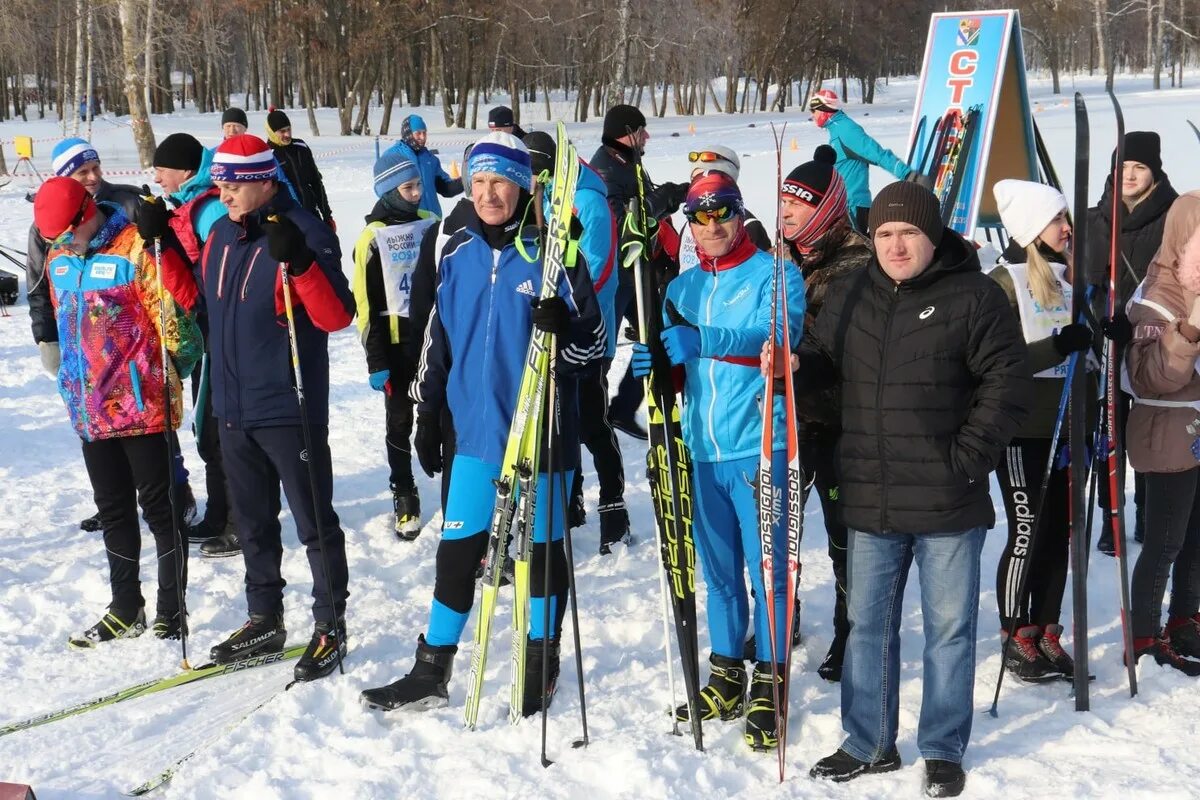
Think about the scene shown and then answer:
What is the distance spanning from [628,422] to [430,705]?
1.74m

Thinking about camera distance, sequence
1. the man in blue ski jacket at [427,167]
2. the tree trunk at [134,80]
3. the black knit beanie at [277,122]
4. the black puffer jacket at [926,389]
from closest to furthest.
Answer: the black puffer jacket at [926,389] → the black knit beanie at [277,122] → the man in blue ski jacket at [427,167] → the tree trunk at [134,80]

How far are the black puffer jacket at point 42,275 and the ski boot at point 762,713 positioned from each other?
9.66 feet

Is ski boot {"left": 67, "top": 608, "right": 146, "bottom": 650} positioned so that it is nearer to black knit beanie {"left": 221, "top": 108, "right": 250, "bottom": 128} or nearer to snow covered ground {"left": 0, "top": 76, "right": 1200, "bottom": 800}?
snow covered ground {"left": 0, "top": 76, "right": 1200, "bottom": 800}

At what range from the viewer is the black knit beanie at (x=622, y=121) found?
5.17 meters

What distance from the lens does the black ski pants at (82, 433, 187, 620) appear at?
176 inches

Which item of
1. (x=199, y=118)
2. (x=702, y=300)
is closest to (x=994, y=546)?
(x=702, y=300)

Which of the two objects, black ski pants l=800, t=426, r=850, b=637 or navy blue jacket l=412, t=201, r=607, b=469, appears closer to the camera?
navy blue jacket l=412, t=201, r=607, b=469

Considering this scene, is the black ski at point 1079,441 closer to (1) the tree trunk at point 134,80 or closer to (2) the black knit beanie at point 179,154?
(2) the black knit beanie at point 179,154

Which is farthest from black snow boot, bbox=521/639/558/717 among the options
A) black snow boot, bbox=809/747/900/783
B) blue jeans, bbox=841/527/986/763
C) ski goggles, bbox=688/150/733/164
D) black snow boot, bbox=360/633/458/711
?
ski goggles, bbox=688/150/733/164

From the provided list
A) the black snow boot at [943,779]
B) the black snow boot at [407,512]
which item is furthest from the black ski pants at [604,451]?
the black snow boot at [943,779]

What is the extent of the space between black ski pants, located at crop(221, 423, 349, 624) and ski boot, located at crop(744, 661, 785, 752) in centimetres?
161

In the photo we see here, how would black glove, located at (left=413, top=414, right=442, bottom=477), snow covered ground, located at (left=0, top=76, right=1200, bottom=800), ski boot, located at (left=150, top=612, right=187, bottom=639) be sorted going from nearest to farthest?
1. snow covered ground, located at (left=0, top=76, right=1200, bottom=800)
2. ski boot, located at (left=150, top=612, right=187, bottom=639)
3. black glove, located at (left=413, top=414, right=442, bottom=477)

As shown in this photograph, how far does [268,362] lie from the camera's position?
4004 mm

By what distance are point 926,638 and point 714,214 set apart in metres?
1.47
